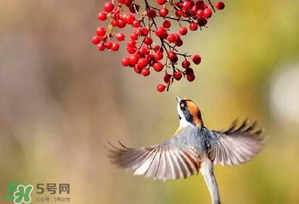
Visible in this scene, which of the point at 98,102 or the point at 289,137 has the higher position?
the point at 98,102

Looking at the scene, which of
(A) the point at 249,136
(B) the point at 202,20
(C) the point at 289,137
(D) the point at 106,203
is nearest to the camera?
(B) the point at 202,20

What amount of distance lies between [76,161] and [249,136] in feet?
3.63

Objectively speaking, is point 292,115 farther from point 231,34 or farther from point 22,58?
point 22,58

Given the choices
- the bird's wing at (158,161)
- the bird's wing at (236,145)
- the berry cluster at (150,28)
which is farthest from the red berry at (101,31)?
Result: the bird's wing at (236,145)

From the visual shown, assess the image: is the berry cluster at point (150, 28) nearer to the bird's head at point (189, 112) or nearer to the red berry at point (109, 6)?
the red berry at point (109, 6)

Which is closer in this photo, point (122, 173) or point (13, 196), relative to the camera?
point (13, 196)

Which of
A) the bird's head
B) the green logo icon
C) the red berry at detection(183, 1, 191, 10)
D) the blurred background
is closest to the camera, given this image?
the red berry at detection(183, 1, 191, 10)

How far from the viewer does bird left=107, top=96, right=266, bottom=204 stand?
1211 mm

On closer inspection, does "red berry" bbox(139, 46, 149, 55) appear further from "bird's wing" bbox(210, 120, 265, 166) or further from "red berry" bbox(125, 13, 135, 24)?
"bird's wing" bbox(210, 120, 265, 166)

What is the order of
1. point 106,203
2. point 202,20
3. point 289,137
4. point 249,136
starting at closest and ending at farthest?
point 202,20, point 249,136, point 106,203, point 289,137

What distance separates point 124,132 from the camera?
91.7 inches

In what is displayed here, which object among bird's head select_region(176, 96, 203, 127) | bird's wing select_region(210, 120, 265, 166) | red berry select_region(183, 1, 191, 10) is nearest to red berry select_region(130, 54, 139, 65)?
red berry select_region(183, 1, 191, 10)

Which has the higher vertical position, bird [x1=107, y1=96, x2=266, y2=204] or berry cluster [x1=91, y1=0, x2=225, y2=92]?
berry cluster [x1=91, y1=0, x2=225, y2=92]

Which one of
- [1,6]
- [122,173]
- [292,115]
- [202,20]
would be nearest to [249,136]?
[202,20]
